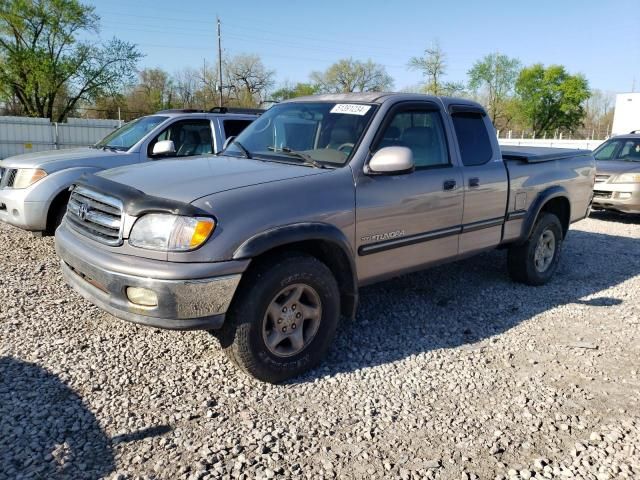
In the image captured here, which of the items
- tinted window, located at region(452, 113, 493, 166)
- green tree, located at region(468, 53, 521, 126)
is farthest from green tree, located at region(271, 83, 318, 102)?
tinted window, located at region(452, 113, 493, 166)

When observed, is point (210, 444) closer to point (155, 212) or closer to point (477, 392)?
point (155, 212)

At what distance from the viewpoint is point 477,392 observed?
11.4 feet

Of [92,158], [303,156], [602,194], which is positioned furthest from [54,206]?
[602,194]

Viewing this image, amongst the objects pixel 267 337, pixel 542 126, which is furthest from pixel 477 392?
pixel 542 126

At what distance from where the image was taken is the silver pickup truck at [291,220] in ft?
9.94

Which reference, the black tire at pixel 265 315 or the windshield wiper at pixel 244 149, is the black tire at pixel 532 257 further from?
the windshield wiper at pixel 244 149

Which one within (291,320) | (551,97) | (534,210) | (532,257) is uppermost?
(551,97)

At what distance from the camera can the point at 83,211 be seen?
11.6 feet

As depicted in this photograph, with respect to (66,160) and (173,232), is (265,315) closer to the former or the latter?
(173,232)

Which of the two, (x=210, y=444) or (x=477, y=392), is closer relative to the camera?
(x=210, y=444)

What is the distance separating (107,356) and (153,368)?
1.32 feet

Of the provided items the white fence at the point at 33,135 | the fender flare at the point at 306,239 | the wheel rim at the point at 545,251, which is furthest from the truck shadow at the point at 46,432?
the white fence at the point at 33,135

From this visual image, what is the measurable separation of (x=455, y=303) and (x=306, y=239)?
8.03 feet

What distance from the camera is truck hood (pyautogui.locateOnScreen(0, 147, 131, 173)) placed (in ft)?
20.1
